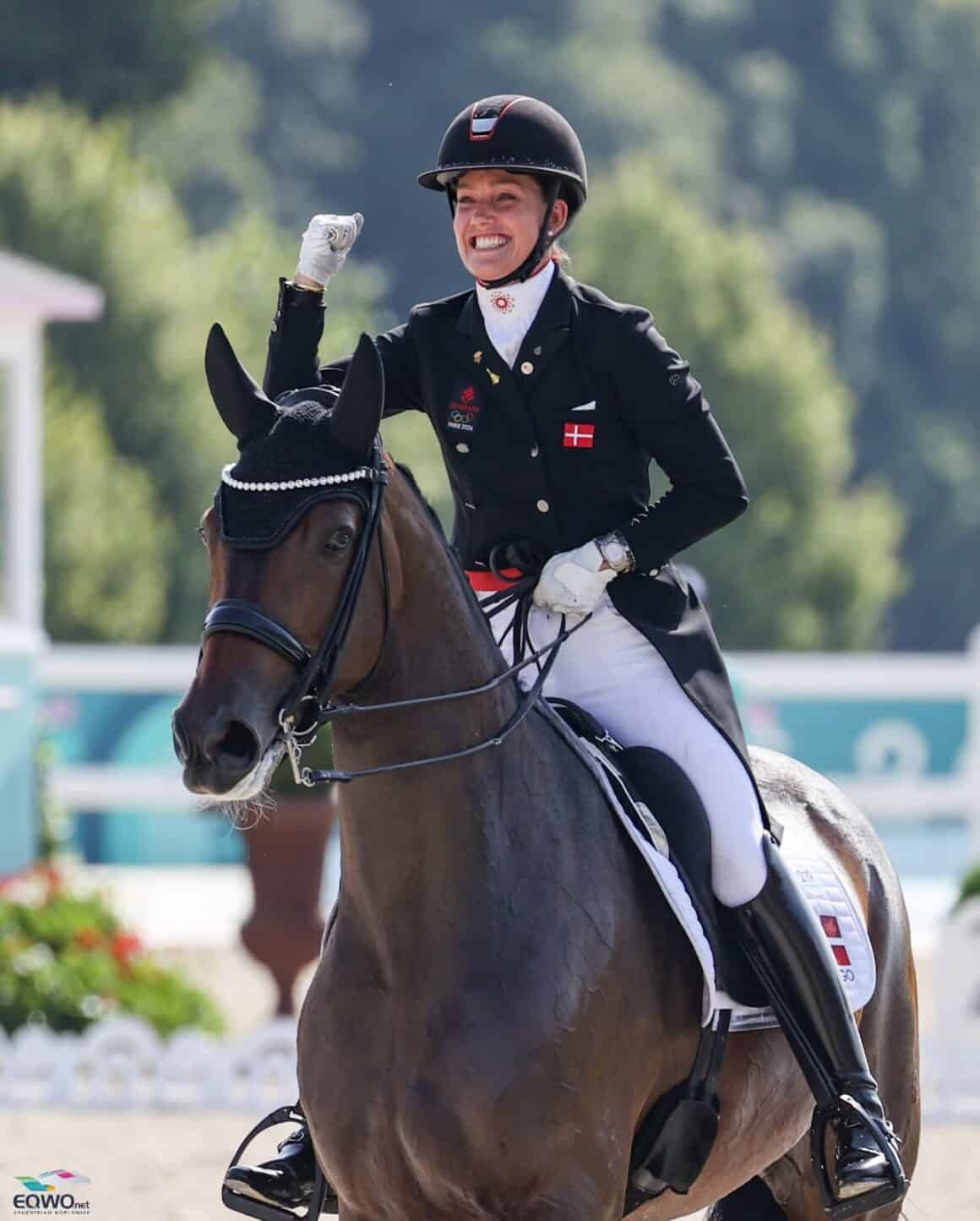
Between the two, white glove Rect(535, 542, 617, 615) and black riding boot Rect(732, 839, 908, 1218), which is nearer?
white glove Rect(535, 542, 617, 615)

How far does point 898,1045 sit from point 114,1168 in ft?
12.3

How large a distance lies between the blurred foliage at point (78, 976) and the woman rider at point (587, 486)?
573cm

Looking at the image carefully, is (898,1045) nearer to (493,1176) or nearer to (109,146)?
(493,1176)

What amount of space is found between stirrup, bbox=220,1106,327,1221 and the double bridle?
35.3 inches

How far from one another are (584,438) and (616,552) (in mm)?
254

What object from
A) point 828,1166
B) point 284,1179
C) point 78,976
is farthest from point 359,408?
point 78,976

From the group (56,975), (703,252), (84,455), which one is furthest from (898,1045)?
(703,252)

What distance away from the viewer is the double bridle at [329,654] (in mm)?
3988

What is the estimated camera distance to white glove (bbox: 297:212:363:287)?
4.67 m

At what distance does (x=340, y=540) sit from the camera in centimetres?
414

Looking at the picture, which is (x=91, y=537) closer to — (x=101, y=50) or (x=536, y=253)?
(x=101, y=50)

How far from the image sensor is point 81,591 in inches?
1249

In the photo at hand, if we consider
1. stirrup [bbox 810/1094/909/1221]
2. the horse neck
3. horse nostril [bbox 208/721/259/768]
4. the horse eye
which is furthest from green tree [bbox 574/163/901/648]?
horse nostril [bbox 208/721/259/768]

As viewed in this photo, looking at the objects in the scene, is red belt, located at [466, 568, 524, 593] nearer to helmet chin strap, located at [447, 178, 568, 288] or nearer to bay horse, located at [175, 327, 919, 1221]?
bay horse, located at [175, 327, 919, 1221]
